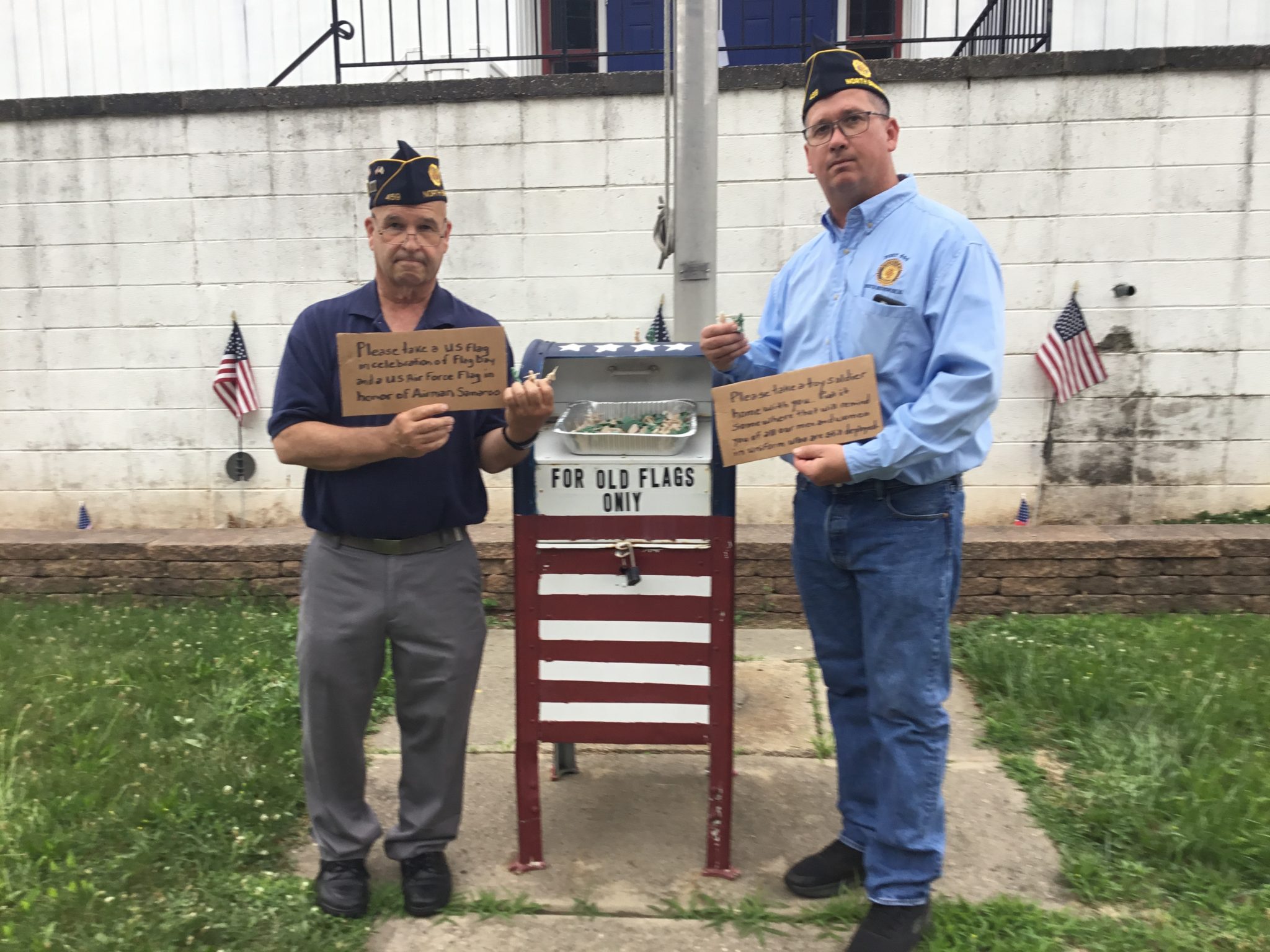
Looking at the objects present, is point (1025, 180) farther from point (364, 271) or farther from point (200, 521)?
point (200, 521)

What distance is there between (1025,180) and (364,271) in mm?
3726

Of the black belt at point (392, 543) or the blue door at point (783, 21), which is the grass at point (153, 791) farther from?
the blue door at point (783, 21)

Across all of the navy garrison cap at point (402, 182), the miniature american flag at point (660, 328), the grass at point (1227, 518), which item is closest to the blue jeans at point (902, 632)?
the navy garrison cap at point (402, 182)

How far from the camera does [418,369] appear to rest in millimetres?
2410

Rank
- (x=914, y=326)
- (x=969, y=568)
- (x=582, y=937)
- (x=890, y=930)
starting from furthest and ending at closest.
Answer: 1. (x=969, y=568)
2. (x=582, y=937)
3. (x=890, y=930)
4. (x=914, y=326)

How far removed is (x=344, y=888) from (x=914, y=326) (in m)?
2.14

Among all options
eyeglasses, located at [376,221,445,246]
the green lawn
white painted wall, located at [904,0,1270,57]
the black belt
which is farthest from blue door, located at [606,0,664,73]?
the black belt

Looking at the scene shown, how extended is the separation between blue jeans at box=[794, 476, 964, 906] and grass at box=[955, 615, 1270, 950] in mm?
651

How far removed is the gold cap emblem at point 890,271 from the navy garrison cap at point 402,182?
46.2 inches

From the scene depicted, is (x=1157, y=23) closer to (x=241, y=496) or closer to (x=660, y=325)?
(x=660, y=325)

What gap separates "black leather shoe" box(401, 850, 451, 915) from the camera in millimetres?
2639

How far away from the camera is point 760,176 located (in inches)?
208

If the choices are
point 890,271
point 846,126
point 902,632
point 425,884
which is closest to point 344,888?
point 425,884

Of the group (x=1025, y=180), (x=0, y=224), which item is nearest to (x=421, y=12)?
(x=0, y=224)
